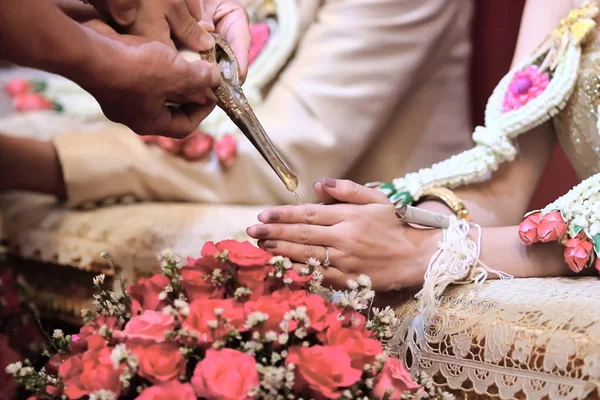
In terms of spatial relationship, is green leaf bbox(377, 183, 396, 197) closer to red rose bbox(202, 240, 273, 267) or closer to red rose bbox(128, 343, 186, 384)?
red rose bbox(202, 240, 273, 267)

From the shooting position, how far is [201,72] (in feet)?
2.35

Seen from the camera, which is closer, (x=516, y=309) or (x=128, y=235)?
(x=516, y=309)

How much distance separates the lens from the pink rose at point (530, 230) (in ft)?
2.46

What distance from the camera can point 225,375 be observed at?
1.56ft

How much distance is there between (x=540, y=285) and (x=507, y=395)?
0.48 feet

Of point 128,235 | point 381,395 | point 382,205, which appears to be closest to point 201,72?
point 382,205

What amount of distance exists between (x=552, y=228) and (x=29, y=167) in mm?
954

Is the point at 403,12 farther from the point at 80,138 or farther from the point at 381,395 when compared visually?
the point at 381,395

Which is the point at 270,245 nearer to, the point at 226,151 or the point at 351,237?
the point at 351,237

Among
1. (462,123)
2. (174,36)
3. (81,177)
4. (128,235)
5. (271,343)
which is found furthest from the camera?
(462,123)

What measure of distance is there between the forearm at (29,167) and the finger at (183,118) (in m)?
0.59

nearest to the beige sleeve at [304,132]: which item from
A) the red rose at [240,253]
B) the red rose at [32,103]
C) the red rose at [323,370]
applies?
the red rose at [32,103]

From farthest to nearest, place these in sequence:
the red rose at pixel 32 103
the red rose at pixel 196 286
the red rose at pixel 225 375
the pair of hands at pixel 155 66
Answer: the red rose at pixel 32 103 < the pair of hands at pixel 155 66 < the red rose at pixel 196 286 < the red rose at pixel 225 375

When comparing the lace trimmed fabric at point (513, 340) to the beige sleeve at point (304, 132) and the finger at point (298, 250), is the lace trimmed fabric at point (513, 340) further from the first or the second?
the beige sleeve at point (304, 132)
